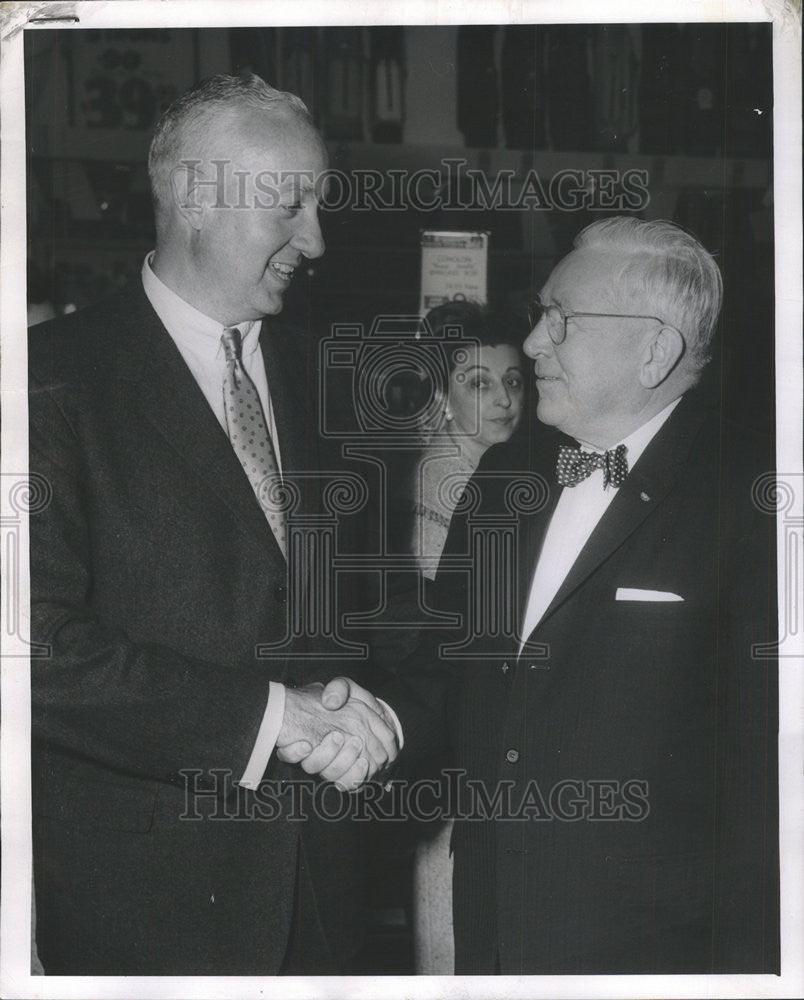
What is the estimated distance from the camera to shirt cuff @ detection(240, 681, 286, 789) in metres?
1.83

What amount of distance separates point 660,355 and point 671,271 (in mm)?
165

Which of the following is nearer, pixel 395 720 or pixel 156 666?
pixel 156 666

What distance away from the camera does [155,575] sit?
181 cm

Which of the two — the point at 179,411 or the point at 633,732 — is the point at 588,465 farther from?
the point at 179,411

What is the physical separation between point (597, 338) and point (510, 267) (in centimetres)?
22

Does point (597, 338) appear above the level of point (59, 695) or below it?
above

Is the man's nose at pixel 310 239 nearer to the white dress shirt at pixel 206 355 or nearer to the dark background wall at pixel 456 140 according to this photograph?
the dark background wall at pixel 456 140

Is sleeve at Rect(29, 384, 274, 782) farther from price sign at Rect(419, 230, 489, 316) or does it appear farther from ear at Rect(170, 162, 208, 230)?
price sign at Rect(419, 230, 489, 316)

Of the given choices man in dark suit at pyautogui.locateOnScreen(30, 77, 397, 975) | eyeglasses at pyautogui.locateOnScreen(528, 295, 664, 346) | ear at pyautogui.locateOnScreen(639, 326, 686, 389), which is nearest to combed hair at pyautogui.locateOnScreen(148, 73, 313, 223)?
man in dark suit at pyautogui.locateOnScreen(30, 77, 397, 975)

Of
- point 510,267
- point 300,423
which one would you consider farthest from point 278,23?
point 300,423

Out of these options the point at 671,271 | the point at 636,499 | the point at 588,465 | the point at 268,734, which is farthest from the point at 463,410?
the point at 268,734

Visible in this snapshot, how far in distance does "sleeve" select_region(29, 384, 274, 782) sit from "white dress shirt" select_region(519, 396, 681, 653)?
0.55 m

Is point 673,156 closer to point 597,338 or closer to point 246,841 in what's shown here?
point 597,338

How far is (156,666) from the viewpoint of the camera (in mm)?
1804
